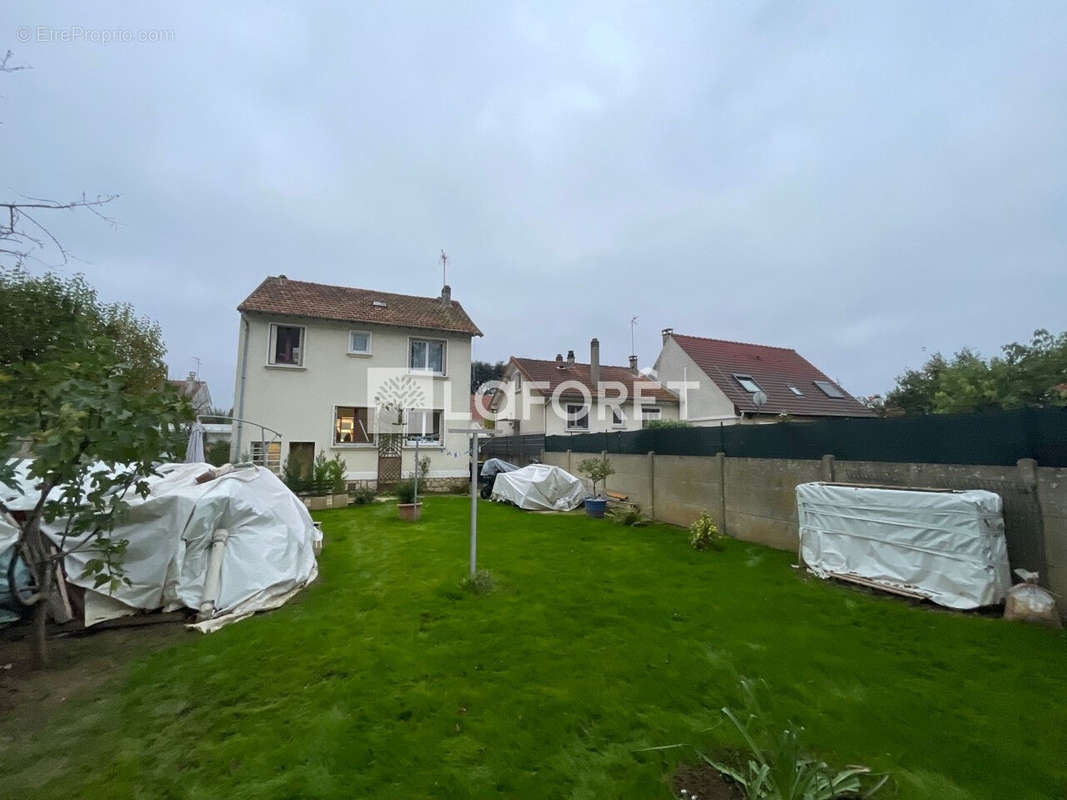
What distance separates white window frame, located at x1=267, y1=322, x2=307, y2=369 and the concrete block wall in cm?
935

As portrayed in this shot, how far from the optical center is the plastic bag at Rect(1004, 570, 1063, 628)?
376cm

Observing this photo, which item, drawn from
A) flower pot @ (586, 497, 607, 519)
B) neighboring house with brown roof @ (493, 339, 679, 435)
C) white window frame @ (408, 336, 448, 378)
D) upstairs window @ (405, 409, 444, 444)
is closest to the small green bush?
flower pot @ (586, 497, 607, 519)

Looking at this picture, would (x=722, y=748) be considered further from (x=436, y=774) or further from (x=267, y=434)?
(x=267, y=434)

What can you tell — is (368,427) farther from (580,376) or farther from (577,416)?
(580,376)

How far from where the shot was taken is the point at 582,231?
44.8 ft

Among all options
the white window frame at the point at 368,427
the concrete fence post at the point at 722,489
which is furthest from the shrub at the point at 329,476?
the concrete fence post at the point at 722,489

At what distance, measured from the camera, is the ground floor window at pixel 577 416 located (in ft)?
62.7

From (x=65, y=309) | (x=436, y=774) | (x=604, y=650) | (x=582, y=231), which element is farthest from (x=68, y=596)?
(x=582, y=231)

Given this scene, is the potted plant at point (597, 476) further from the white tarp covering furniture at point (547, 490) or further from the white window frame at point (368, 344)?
the white window frame at point (368, 344)

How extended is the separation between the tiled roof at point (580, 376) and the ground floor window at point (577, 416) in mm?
1017

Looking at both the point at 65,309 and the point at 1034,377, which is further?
the point at 1034,377

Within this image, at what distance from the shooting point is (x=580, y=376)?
69.4ft

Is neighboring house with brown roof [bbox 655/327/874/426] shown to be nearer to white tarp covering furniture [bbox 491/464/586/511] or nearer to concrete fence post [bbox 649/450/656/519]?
concrete fence post [bbox 649/450/656/519]

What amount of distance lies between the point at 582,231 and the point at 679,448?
8122 millimetres
